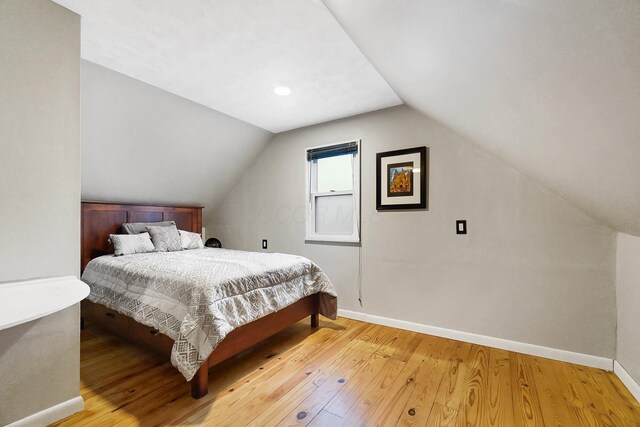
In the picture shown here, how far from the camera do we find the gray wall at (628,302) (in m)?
1.83

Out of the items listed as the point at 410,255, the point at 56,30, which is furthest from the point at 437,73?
the point at 56,30

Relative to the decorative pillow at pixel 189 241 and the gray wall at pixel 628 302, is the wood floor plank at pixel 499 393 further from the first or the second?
the decorative pillow at pixel 189 241

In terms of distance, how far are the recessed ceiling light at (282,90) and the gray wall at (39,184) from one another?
1.41m

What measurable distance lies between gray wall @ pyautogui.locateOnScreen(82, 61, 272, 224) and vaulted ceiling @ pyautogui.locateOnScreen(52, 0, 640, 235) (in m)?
0.22

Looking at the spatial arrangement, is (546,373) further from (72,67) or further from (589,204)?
(72,67)

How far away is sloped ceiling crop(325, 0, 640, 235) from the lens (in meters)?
0.65

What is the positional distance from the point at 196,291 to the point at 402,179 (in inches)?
86.0

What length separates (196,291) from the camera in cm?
184

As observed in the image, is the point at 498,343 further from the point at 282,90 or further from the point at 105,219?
the point at 105,219

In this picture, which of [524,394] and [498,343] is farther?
[498,343]

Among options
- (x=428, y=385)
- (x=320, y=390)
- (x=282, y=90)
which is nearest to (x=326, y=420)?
(x=320, y=390)

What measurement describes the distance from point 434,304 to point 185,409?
2.23 meters

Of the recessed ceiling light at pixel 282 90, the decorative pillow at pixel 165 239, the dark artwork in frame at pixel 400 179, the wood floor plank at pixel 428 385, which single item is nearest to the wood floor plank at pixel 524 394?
the wood floor plank at pixel 428 385

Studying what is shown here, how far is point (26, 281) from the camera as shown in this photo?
1498 millimetres
